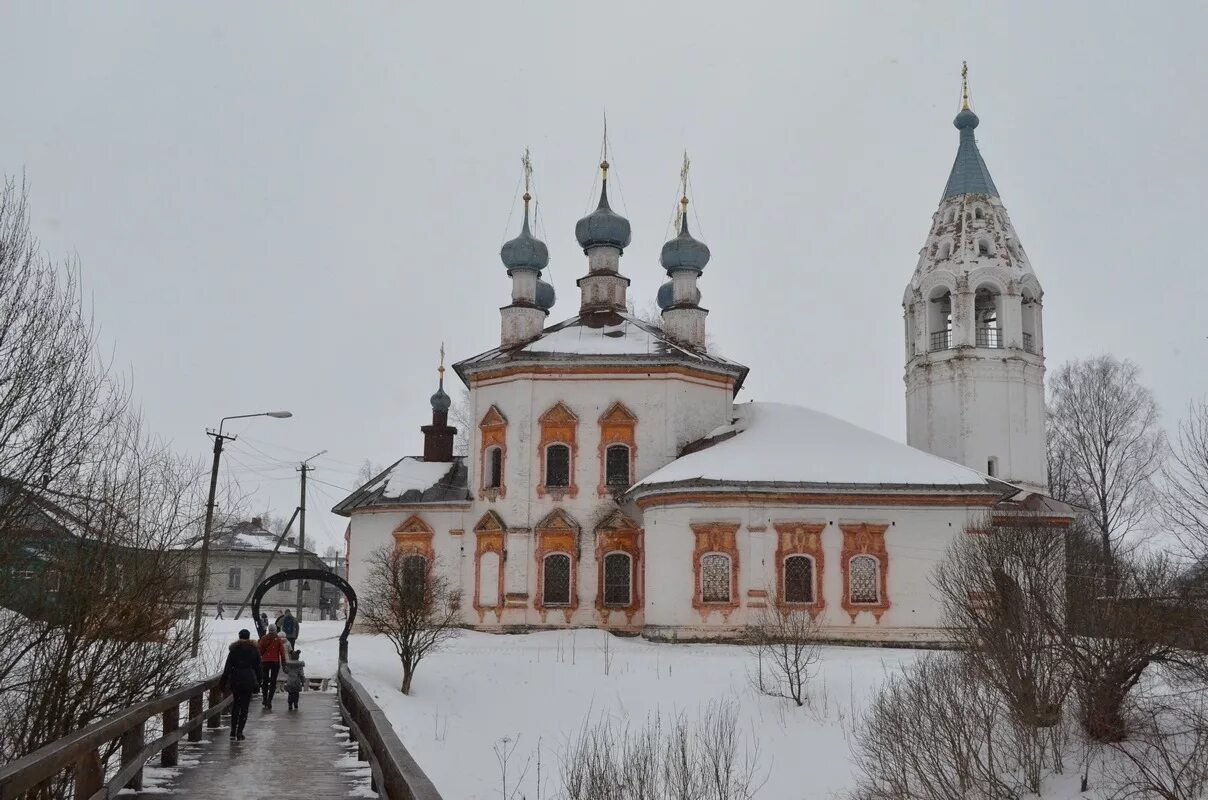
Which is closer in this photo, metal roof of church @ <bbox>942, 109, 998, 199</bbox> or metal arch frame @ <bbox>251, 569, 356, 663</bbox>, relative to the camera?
metal arch frame @ <bbox>251, 569, 356, 663</bbox>

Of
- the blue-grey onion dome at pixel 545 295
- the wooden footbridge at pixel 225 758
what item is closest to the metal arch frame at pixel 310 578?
the wooden footbridge at pixel 225 758

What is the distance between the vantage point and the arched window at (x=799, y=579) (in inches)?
1223

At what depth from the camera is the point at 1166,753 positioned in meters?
16.2

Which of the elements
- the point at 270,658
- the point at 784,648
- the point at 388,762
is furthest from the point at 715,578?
the point at 388,762

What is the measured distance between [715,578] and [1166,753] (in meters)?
15.6

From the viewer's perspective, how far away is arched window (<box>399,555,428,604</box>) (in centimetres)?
2670

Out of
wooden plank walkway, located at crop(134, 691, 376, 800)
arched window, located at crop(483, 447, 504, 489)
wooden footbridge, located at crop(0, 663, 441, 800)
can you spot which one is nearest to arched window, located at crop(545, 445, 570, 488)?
arched window, located at crop(483, 447, 504, 489)

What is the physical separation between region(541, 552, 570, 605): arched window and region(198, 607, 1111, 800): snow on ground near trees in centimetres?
238

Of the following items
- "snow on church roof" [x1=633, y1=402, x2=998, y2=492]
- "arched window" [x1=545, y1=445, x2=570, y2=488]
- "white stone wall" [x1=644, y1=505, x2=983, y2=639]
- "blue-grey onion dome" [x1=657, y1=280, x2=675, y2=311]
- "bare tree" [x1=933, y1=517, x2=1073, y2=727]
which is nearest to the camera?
"bare tree" [x1=933, y1=517, x2=1073, y2=727]

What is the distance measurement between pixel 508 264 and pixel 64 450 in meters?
28.1

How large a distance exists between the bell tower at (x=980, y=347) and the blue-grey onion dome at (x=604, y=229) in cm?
938

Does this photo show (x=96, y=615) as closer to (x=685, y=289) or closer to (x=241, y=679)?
(x=241, y=679)

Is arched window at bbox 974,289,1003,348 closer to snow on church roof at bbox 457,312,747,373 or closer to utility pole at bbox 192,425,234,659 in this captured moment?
snow on church roof at bbox 457,312,747,373

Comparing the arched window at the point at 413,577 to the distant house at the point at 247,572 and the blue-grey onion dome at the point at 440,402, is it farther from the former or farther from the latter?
the distant house at the point at 247,572
